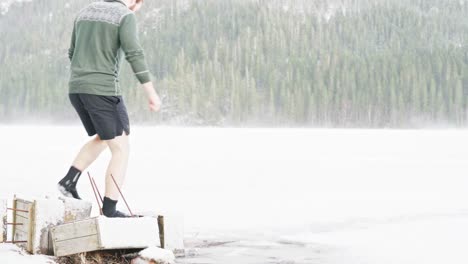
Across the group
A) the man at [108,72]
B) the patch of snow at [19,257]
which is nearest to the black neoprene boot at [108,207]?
the man at [108,72]

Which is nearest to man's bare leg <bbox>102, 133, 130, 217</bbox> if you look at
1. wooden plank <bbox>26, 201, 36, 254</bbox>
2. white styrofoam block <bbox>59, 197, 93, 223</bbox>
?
white styrofoam block <bbox>59, 197, 93, 223</bbox>

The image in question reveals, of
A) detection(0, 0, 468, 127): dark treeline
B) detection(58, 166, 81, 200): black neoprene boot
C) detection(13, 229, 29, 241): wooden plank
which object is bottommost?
detection(13, 229, 29, 241): wooden plank

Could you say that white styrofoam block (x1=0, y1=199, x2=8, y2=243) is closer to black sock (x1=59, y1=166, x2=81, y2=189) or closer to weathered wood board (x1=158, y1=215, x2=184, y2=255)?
black sock (x1=59, y1=166, x2=81, y2=189)

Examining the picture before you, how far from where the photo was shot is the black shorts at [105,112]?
234 inches

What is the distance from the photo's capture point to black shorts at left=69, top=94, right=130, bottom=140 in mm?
5934

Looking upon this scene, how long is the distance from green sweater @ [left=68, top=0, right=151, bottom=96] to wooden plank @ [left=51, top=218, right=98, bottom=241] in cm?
110

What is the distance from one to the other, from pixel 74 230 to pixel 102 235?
0.27 meters

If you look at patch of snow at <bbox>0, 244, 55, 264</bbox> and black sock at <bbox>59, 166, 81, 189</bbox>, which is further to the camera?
black sock at <bbox>59, 166, 81, 189</bbox>

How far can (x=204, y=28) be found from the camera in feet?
521

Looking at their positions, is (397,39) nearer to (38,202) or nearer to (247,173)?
(247,173)

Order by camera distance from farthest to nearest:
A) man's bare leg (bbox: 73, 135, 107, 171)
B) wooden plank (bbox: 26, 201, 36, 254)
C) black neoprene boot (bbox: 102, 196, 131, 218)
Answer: man's bare leg (bbox: 73, 135, 107, 171)
black neoprene boot (bbox: 102, 196, 131, 218)
wooden plank (bbox: 26, 201, 36, 254)

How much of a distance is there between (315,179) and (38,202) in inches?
442

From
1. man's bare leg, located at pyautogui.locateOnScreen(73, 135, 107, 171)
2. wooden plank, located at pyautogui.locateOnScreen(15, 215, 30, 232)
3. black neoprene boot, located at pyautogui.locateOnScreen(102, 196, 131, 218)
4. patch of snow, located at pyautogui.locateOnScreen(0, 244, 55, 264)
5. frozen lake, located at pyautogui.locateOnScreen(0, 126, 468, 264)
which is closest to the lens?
patch of snow, located at pyautogui.locateOnScreen(0, 244, 55, 264)

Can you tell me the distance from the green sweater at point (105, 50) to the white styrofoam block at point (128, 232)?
3.61ft
